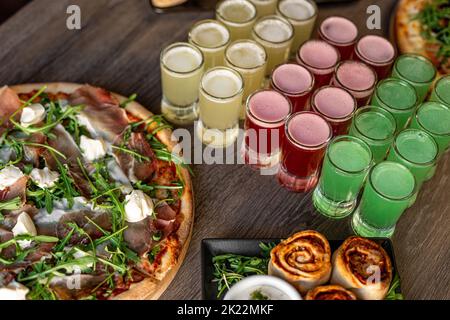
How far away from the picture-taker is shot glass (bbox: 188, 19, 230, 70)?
6.66ft

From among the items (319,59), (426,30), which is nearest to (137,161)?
(319,59)

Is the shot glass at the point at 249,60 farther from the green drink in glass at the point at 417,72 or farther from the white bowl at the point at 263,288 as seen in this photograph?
the white bowl at the point at 263,288

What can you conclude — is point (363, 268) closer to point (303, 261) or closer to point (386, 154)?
point (303, 261)

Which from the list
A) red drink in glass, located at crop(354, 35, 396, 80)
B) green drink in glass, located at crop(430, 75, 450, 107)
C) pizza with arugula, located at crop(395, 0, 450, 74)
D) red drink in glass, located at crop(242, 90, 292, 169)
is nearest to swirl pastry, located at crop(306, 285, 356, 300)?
red drink in glass, located at crop(242, 90, 292, 169)

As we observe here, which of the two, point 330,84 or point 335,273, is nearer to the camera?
point 335,273

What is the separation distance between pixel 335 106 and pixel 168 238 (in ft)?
2.27

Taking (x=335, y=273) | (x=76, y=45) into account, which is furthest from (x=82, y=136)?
(x=335, y=273)

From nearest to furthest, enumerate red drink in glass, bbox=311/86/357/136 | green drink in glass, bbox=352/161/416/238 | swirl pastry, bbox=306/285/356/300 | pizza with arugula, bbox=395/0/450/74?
swirl pastry, bbox=306/285/356/300 → green drink in glass, bbox=352/161/416/238 → red drink in glass, bbox=311/86/357/136 → pizza with arugula, bbox=395/0/450/74

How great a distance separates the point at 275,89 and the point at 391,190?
52cm

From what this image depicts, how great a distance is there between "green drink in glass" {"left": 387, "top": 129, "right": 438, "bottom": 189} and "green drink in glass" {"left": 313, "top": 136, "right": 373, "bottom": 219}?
99mm

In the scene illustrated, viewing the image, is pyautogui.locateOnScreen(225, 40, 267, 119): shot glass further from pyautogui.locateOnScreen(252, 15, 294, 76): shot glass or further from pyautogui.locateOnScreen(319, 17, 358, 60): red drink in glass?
pyautogui.locateOnScreen(319, 17, 358, 60): red drink in glass

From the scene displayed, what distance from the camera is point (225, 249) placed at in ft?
5.61
